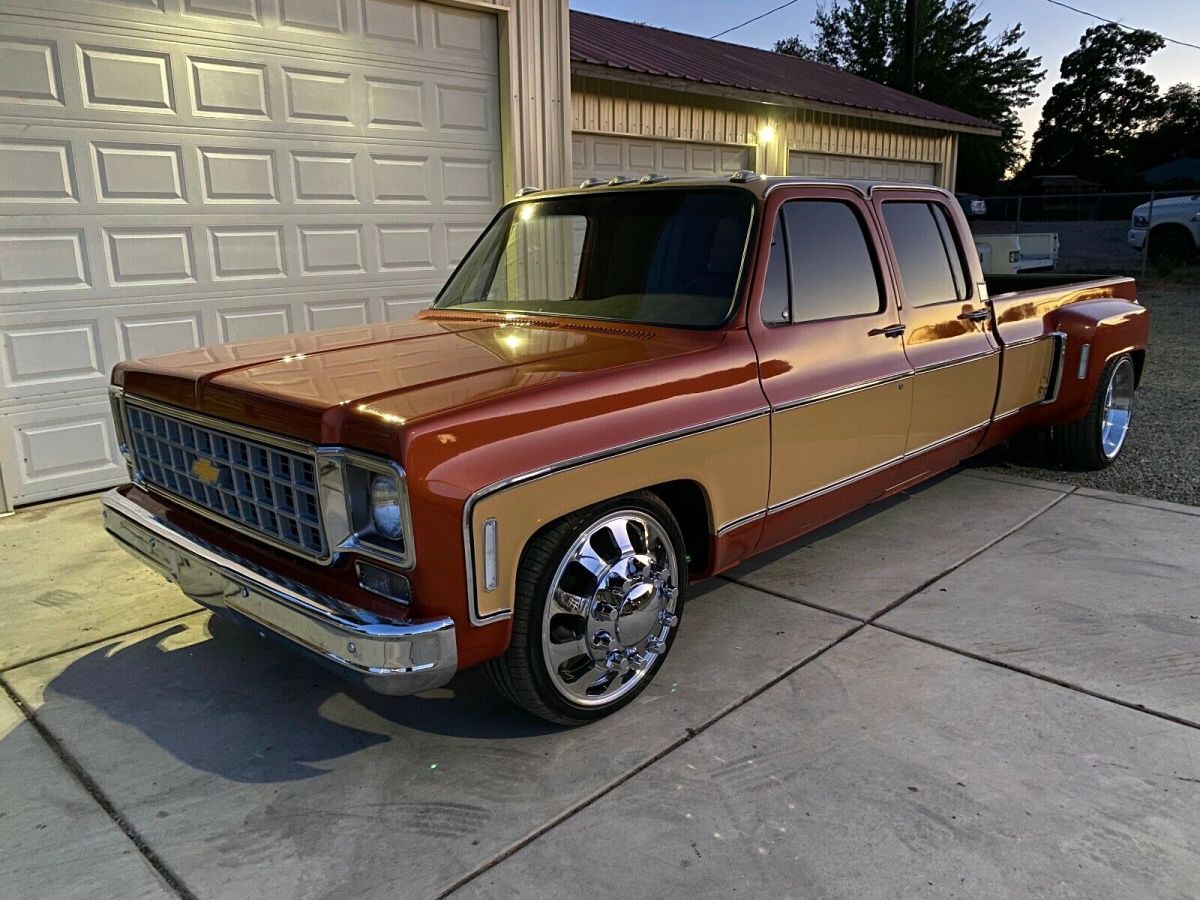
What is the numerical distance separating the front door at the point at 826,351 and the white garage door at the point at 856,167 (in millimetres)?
7896

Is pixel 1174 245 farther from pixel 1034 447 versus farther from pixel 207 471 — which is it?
pixel 207 471

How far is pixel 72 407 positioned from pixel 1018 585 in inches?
217

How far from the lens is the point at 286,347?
3666 millimetres

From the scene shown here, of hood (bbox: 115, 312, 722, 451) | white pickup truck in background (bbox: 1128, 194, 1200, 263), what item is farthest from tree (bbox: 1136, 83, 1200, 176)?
hood (bbox: 115, 312, 722, 451)

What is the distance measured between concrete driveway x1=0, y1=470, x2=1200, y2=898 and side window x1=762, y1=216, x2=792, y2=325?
4.29 ft

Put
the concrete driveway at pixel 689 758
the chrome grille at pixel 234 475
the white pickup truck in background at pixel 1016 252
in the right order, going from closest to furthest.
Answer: the concrete driveway at pixel 689 758 < the chrome grille at pixel 234 475 < the white pickup truck in background at pixel 1016 252

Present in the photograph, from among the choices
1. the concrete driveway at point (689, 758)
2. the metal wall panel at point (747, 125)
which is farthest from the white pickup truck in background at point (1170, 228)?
the concrete driveway at point (689, 758)

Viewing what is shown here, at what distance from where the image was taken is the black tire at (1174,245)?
20109 mm

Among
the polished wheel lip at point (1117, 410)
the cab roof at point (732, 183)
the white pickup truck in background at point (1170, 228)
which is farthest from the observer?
the white pickup truck in background at point (1170, 228)

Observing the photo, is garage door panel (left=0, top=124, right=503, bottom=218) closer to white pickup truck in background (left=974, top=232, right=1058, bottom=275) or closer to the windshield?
the windshield

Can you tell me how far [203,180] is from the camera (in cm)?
607

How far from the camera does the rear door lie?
4387 mm

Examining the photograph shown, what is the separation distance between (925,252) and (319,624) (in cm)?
351

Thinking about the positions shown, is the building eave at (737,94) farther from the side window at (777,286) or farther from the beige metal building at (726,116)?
the side window at (777,286)
